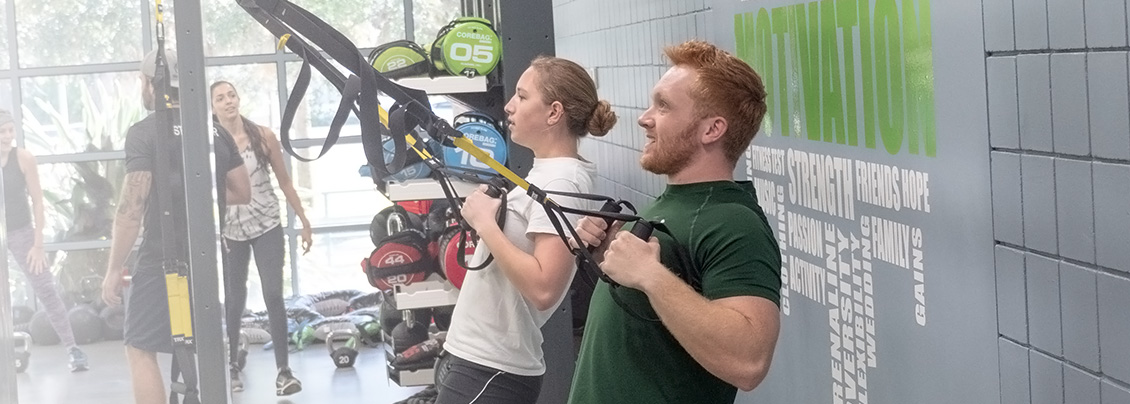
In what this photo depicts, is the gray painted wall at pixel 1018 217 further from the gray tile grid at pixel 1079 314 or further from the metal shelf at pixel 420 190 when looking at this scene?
the metal shelf at pixel 420 190

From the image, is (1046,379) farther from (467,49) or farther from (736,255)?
(467,49)

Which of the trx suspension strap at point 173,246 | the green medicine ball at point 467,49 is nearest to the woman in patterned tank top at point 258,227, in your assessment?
the trx suspension strap at point 173,246

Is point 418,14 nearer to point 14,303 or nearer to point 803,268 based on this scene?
point 14,303

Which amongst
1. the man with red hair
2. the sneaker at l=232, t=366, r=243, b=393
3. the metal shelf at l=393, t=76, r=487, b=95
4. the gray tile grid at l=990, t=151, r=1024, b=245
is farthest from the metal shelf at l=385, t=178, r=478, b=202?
the sneaker at l=232, t=366, r=243, b=393

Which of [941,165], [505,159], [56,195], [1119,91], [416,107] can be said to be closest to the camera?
[1119,91]

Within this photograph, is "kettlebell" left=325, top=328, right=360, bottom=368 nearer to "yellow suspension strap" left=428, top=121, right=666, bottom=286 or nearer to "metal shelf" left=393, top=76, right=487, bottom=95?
"metal shelf" left=393, top=76, right=487, bottom=95

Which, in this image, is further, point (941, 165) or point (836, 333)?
point (836, 333)

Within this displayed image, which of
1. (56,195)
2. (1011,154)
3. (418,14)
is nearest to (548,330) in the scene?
(1011,154)

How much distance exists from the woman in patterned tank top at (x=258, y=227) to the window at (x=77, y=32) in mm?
1577

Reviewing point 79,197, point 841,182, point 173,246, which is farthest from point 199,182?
point 79,197

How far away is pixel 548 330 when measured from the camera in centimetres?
359

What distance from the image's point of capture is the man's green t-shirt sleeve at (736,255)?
143 centimetres

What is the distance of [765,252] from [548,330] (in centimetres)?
219

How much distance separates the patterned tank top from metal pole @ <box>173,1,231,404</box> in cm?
204
